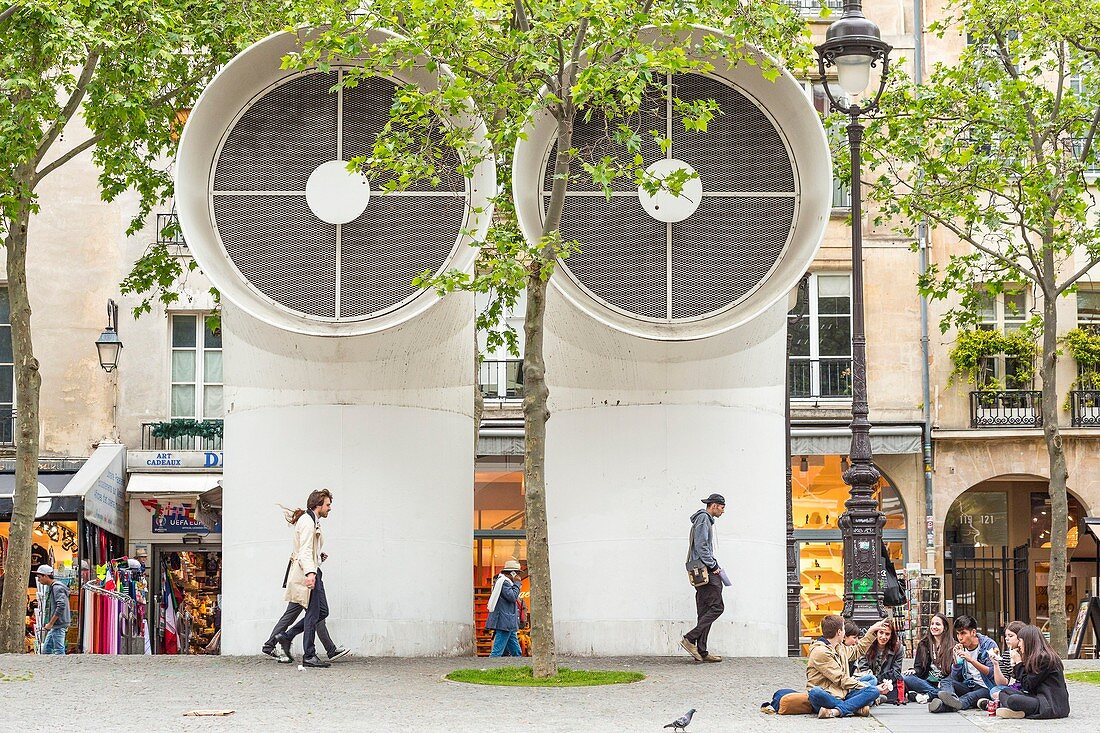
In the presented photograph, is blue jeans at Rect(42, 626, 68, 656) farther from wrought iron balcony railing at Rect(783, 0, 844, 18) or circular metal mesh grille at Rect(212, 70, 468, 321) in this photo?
wrought iron balcony railing at Rect(783, 0, 844, 18)

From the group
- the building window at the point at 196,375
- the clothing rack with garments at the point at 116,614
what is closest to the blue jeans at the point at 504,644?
the clothing rack with garments at the point at 116,614

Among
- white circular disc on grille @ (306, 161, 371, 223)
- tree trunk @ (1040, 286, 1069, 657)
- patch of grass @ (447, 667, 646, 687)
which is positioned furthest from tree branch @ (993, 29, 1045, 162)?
patch of grass @ (447, 667, 646, 687)

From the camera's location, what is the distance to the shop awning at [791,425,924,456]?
2852 cm

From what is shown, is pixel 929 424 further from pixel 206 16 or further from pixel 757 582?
pixel 206 16

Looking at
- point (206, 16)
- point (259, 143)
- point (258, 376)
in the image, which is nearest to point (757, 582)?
point (258, 376)

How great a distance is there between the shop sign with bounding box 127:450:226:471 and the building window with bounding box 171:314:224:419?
2.68 feet

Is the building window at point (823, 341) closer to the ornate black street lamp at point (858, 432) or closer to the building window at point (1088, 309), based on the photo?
the building window at point (1088, 309)

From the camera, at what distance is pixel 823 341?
29.3 metres

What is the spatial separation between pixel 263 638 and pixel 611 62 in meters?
6.96

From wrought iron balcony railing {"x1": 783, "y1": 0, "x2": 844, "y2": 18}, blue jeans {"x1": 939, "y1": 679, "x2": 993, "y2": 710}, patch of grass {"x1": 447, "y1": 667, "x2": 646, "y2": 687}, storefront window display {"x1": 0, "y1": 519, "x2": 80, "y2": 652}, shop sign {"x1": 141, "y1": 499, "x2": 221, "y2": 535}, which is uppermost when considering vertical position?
wrought iron balcony railing {"x1": 783, "y1": 0, "x2": 844, "y2": 18}

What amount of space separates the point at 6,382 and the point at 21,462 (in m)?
10.7

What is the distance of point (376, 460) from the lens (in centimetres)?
1722

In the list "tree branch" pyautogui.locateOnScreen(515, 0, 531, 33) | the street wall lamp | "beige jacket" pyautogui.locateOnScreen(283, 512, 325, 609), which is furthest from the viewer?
the street wall lamp

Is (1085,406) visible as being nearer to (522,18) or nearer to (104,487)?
(104,487)
